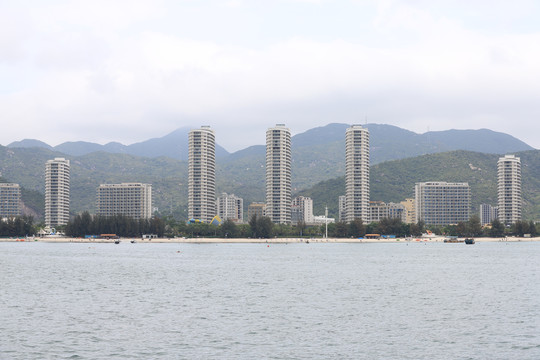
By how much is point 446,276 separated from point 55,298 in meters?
68.3

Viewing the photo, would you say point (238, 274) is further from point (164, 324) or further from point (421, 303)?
point (164, 324)

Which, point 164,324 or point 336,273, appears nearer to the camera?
point 164,324

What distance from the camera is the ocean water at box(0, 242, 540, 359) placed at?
51.8 meters

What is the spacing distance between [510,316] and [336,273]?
57.4 meters

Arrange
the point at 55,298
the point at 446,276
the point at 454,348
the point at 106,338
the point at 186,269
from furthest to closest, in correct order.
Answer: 1. the point at 186,269
2. the point at 446,276
3. the point at 55,298
4. the point at 106,338
5. the point at 454,348

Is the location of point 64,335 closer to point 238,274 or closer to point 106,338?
point 106,338

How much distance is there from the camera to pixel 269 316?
68.8 m

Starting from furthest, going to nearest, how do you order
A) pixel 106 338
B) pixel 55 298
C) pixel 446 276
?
pixel 446 276, pixel 55 298, pixel 106 338

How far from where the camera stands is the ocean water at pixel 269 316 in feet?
170

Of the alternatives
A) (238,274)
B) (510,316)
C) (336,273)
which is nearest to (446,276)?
(336,273)

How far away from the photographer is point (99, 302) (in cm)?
8019

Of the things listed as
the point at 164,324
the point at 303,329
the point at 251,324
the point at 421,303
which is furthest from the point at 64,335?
the point at 421,303

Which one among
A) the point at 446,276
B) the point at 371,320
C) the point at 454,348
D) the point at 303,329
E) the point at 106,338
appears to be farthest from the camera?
the point at 446,276

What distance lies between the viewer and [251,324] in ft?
209
